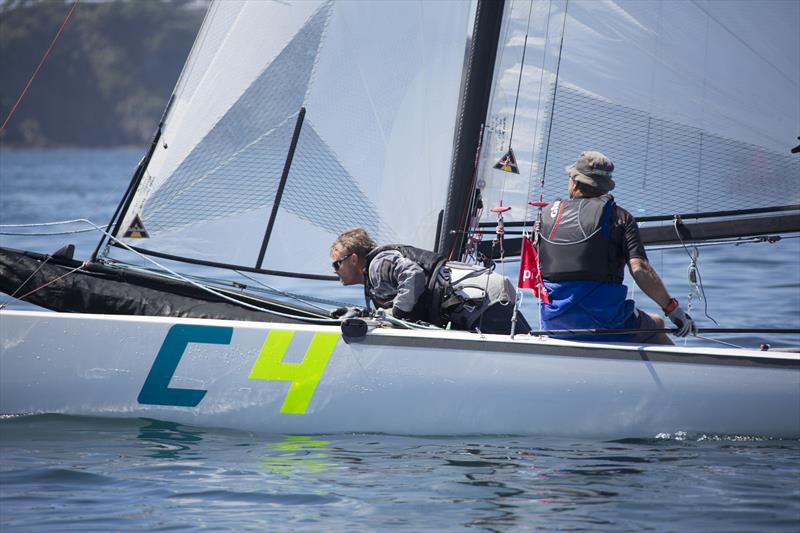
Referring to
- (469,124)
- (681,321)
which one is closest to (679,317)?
(681,321)

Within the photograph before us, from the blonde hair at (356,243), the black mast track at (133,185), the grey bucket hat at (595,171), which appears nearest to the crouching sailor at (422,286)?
the blonde hair at (356,243)

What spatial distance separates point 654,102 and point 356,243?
1.56 m

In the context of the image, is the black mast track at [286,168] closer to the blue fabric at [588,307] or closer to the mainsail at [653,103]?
the mainsail at [653,103]

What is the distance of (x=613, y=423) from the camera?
4.45 meters

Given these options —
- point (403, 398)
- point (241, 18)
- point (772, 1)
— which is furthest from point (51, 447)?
point (772, 1)

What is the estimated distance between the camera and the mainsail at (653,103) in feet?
16.6

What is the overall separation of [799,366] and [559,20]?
6.36 ft

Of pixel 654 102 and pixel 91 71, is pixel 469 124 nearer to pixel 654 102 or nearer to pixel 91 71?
pixel 654 102

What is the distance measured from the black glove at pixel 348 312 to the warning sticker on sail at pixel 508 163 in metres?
1.04

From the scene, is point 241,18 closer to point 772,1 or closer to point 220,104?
point 220,104

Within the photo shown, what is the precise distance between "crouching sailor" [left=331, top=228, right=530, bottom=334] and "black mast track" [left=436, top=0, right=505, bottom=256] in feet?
1.58

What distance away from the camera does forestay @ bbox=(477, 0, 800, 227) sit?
5047 millimetres

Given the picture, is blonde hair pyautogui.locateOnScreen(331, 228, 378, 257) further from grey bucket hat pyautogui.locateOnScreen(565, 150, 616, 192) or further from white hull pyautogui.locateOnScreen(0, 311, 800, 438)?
grey bucket hat pyautogui.locateOnScreen(565, 150, 616, 192)

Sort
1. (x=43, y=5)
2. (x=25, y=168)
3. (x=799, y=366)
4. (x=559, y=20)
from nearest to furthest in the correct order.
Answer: (x=799, y=366), (x=559, y=20), (x=25, y=168), (x=43, y=5)
